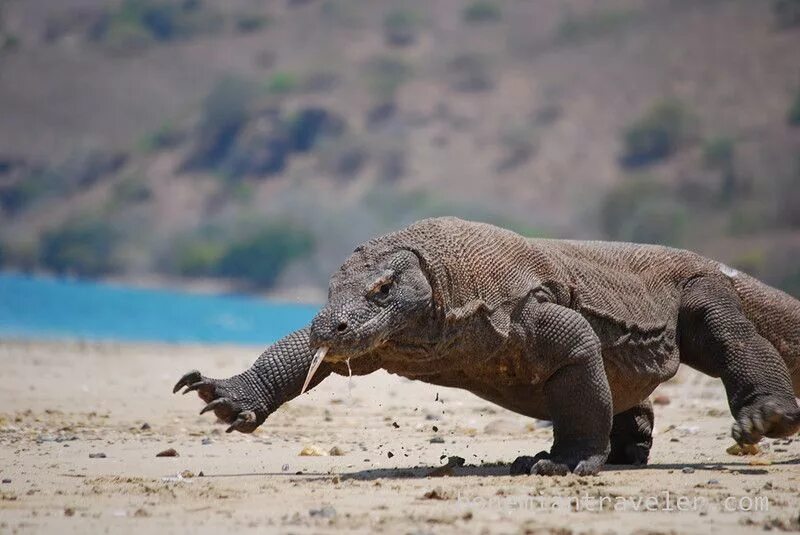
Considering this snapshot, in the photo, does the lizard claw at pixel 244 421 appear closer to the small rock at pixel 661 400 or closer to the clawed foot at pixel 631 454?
the clawed foot at pixel 631 454

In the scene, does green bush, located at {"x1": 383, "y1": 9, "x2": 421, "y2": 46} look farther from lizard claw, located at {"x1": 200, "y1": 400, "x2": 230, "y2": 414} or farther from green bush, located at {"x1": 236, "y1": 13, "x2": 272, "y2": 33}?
lizard claw, located at {"x1": 200, "y1": 400, "x2": 230, "y2": 414}

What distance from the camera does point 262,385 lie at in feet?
28.8

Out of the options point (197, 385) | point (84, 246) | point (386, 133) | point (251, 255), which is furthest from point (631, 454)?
point (386, 133)

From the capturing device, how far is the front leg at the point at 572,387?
341 inches

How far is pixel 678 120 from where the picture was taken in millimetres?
91375

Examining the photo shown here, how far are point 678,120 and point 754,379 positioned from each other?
8394 cm

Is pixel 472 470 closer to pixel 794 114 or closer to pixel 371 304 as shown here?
pixel 371 304

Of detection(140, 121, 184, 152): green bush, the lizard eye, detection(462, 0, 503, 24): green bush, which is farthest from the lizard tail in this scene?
detection(462, 0, 503, 24): green bush

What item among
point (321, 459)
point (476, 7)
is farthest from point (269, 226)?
point (321, 459)

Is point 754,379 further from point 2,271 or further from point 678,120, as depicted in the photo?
point 2,271

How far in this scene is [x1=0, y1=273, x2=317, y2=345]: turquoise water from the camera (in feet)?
122

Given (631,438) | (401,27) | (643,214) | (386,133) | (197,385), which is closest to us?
(197,385)

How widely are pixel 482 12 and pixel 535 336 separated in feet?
386

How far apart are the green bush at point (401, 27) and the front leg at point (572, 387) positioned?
116 meters
